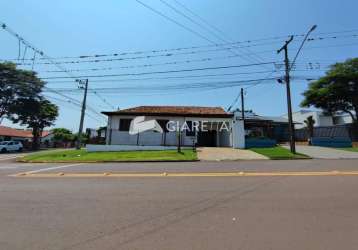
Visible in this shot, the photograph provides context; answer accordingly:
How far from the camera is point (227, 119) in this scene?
31781mm

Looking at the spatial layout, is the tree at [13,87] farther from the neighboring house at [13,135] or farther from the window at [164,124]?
the window at [164,124]

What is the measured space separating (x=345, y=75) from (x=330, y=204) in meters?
35.9

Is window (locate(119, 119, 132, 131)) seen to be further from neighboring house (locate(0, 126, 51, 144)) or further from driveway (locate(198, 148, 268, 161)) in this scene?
neighboring house (locate(0, 126, 51, 144))

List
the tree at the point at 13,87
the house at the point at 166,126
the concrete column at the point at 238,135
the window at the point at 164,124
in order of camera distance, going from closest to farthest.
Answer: the concrete column at the point at 238,135 < the house at the point at 166,126 < the window at the point at 164,124 < the tree at the point at 13,87

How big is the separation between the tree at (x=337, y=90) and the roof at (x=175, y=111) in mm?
13444

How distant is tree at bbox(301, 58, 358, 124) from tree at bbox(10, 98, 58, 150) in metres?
39.3

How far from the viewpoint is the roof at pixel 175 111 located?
3116cm

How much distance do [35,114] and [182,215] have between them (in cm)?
4838

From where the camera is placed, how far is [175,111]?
3291 centimetres

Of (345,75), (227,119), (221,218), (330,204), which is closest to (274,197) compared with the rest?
(330,204)

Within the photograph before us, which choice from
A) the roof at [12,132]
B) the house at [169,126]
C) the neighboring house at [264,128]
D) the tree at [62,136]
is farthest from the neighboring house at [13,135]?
the neighboring house at [264,128]

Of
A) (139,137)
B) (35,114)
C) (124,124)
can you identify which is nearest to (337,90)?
(139,137)

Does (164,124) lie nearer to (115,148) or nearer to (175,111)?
(175,111)

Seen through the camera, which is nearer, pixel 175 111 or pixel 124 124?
pixel 124 124
